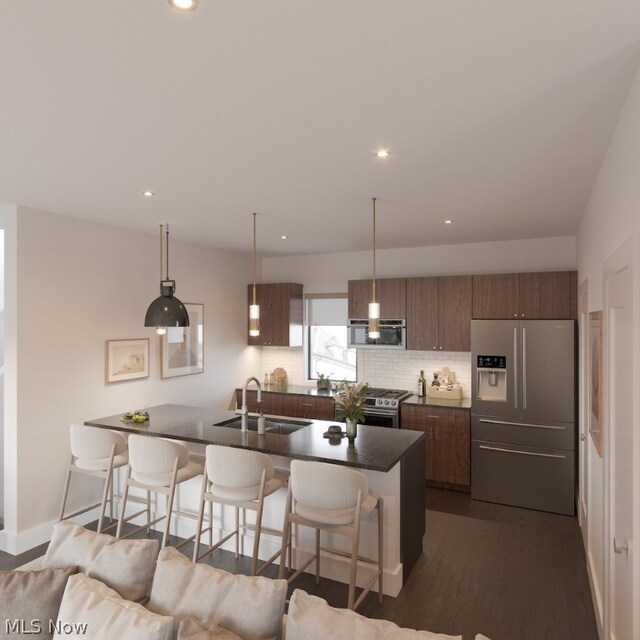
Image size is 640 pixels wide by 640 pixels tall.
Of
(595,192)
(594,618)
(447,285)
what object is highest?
(595,192)

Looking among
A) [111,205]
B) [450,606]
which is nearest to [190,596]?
[450,606]

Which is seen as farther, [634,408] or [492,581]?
[492,581]

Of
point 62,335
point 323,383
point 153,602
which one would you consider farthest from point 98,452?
point 323,383

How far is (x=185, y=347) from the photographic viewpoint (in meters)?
5.67

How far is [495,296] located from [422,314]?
865 millimetres

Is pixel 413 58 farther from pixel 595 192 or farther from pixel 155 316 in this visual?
pixel 155 316

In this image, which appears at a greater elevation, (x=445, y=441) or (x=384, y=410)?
(x=384, y=410)

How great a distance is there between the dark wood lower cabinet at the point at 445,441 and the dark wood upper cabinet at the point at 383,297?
3.92 feet

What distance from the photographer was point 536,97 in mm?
2049

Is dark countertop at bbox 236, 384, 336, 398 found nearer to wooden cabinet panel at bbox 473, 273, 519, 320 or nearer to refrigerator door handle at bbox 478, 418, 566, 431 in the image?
refrigerator door handle at bbox 478, 418, 566, 431

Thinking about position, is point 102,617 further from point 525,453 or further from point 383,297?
point 383,297

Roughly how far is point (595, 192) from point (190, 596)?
3.45 m

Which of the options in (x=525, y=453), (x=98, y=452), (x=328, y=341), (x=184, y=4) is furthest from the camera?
(x=328, y=341)

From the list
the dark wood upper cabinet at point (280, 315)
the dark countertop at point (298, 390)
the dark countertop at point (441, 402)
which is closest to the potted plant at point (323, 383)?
the dark countertop at point (298, 390)
